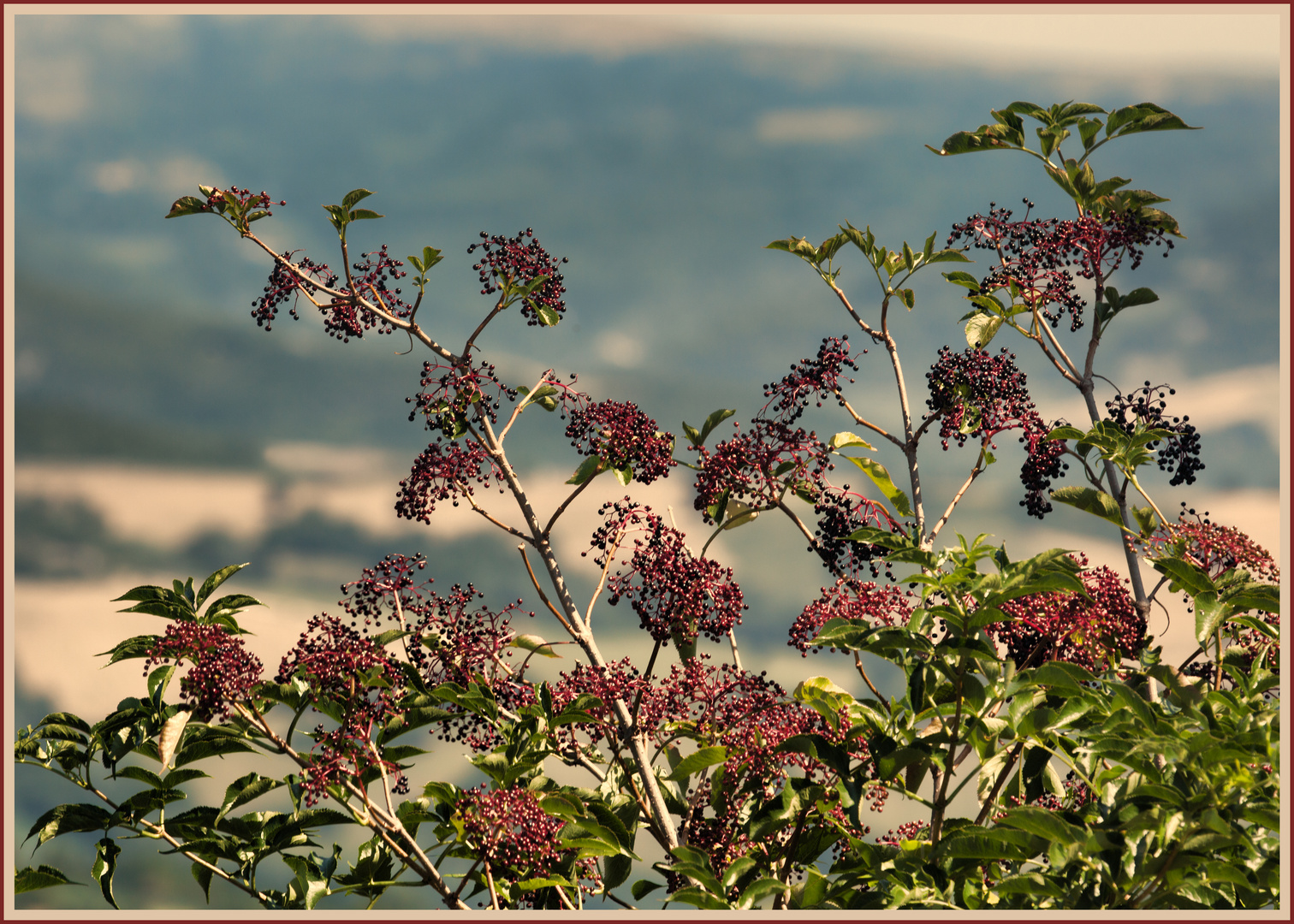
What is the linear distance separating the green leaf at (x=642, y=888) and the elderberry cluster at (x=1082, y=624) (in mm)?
1155

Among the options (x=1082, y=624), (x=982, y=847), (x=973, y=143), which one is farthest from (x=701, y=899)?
(x=973, y=143)

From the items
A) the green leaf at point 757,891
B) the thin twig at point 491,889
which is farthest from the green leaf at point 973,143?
the thin twig at point 491,889

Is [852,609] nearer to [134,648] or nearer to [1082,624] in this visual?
[1082,624]

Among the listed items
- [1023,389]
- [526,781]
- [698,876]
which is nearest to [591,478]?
[526,781]

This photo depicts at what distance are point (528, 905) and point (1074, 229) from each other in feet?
8.52

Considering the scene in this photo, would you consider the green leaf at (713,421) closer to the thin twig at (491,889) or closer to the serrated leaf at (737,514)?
the serrated leaf at (737,514)

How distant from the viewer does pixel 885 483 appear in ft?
10.1

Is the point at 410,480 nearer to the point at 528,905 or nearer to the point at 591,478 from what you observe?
the point at 591,478

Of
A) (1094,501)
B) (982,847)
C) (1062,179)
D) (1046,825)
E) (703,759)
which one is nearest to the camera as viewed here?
(1046,825)

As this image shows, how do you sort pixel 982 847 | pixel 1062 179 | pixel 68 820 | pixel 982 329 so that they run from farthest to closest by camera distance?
1. pixel 1062 179
2. pixel 982 329
3. pixel 68 820
4. pixel 982 847

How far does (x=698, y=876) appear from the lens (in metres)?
2.32

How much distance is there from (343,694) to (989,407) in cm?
204

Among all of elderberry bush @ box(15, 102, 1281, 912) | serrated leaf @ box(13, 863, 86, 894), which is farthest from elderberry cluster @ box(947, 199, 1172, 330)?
serrated leaf @ box(13, 863, 86, 894)

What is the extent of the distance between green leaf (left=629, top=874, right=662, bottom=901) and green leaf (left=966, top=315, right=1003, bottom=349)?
183 cm
